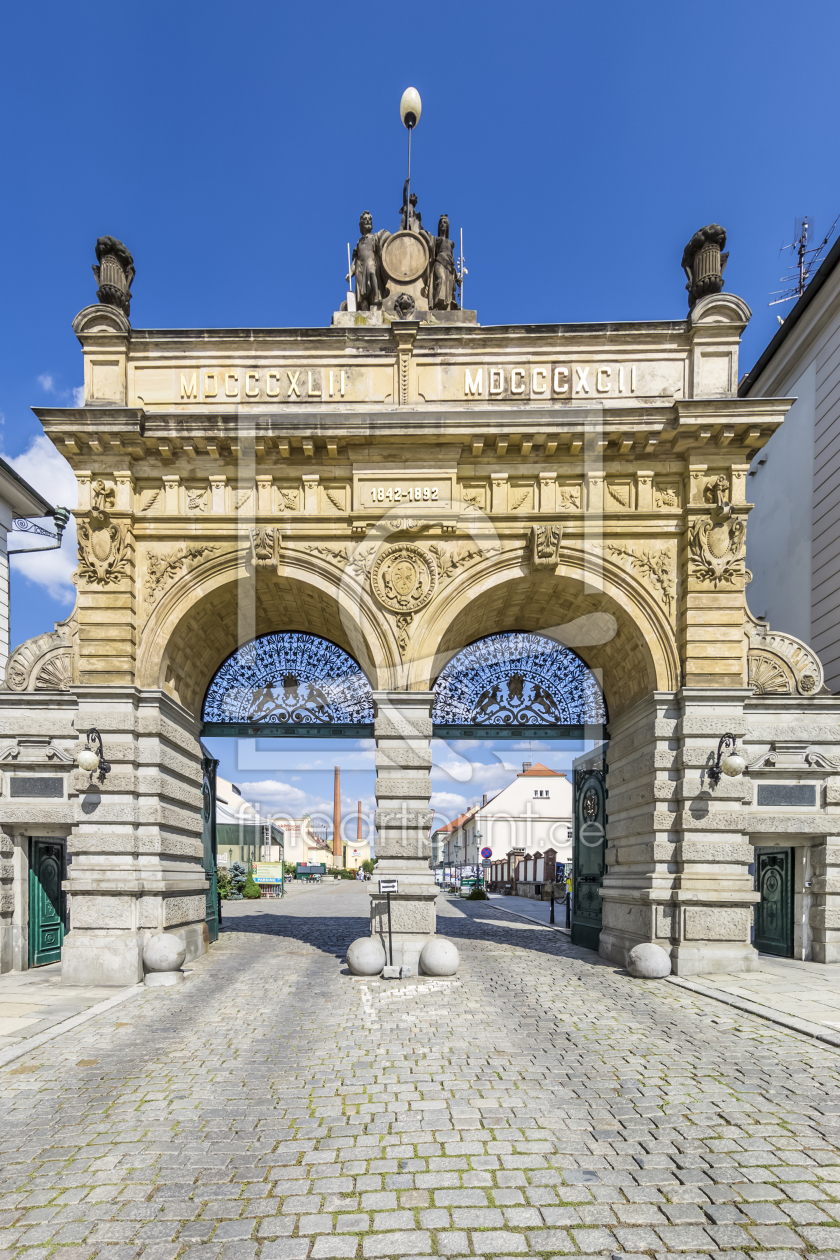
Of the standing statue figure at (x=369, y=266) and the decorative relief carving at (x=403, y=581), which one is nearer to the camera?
the decorative relief carving at (x=403, y=581)

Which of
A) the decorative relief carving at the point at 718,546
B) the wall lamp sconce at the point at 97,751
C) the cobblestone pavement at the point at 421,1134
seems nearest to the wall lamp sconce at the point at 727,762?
the decorative relief carving at the point at 718,546

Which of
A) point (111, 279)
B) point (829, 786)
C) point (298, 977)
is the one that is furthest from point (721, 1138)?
point (111, 279)

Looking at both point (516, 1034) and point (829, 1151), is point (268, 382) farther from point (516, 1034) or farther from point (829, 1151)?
point (829, 1151)

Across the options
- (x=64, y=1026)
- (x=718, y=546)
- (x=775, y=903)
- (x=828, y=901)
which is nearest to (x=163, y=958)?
(x=64, y=1026)

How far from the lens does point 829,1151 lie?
5.40 m

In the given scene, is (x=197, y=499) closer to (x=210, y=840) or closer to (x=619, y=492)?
(x=210, y=840)

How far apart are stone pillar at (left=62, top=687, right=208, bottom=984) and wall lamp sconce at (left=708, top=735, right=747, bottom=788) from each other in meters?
9.12

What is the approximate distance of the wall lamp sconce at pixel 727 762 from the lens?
12016mm

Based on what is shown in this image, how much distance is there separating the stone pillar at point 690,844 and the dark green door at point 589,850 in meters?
1.87

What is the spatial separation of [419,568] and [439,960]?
6341mm

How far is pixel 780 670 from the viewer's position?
13.2m

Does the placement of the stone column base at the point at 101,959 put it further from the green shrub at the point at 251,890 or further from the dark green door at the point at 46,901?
the green shrub at the point at 251,890

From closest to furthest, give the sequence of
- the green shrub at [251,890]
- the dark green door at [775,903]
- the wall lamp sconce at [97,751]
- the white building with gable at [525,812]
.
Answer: the wall lamp sconce at [97,751]
the dark green door at [775,903]
the green shrub at [251,890]
the white building with gable at [525,812]

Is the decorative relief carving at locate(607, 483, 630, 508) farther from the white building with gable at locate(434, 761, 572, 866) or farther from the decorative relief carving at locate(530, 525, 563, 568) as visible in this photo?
the white building with gable at locate(434, 761, 572, 866)
